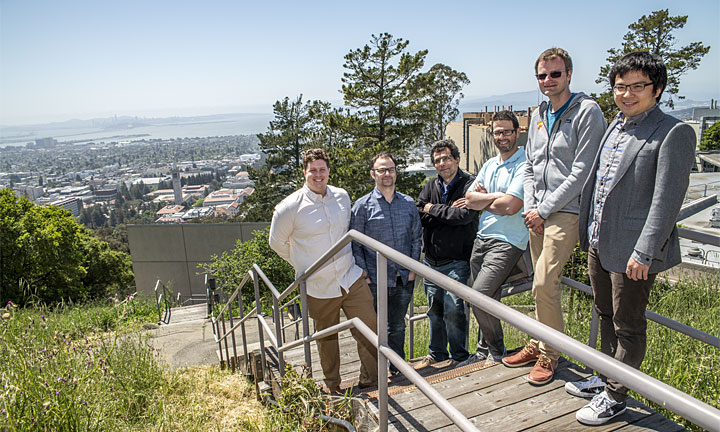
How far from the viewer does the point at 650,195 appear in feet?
6.26

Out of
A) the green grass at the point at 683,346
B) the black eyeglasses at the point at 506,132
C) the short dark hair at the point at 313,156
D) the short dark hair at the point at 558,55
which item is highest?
the short dark hair at the point at 558,55

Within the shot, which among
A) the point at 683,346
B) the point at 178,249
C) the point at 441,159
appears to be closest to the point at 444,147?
the point at 441,159

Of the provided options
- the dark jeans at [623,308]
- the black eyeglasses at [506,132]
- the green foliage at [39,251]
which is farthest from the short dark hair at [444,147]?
the green foliage at [39,251]

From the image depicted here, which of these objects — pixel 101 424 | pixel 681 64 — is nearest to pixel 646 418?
pixel 101 424

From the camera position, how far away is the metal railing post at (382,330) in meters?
1.81

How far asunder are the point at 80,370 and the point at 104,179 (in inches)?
5052

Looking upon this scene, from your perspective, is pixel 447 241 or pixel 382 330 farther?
pixel 447 241

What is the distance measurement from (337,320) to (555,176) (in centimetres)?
173

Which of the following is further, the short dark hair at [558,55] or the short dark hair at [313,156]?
the short dark hair at [313,156]

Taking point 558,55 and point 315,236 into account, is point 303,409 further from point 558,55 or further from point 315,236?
point 558,55

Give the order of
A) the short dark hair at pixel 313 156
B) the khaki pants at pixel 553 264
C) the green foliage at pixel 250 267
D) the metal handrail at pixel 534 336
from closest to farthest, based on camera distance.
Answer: the metal handrail at pixel 534 336, the khaki pants at pixel 553 264, the short dark hair at pixel 313 156, the green foliage at pixel 250 267

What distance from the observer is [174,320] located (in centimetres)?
1260

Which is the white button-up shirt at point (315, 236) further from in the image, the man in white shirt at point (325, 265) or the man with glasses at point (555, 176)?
the man with glasses at point (555, 176)

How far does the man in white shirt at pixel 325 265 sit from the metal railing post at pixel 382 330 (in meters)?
1.05
